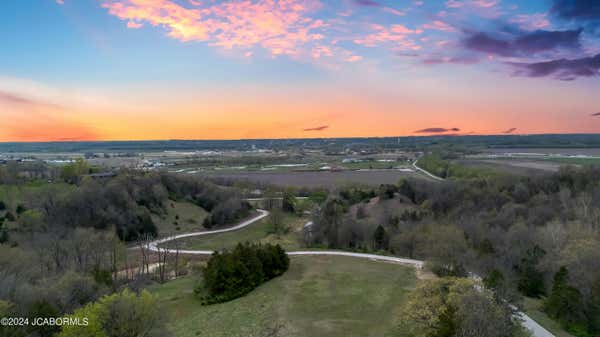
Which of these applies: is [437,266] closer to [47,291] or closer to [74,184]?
[47,291]

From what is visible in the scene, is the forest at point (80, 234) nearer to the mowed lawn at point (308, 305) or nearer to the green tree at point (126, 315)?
the green tree at point (126, 315)

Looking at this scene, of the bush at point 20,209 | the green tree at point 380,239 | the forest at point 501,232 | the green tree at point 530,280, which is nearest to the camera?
the forest at point 501,232

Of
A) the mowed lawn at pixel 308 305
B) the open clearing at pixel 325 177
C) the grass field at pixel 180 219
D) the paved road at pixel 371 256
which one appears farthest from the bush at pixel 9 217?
the open clearing at pixel 325 177

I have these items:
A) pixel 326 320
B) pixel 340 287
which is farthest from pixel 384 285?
pixel 326 320

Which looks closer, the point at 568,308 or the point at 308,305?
the point at 568,308

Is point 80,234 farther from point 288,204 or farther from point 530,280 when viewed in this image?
point 530,280

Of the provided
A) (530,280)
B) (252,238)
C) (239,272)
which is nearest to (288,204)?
(252,238)

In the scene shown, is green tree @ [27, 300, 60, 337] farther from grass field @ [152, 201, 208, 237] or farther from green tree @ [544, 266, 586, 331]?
grass field @ [152, 201, 208, 237]
